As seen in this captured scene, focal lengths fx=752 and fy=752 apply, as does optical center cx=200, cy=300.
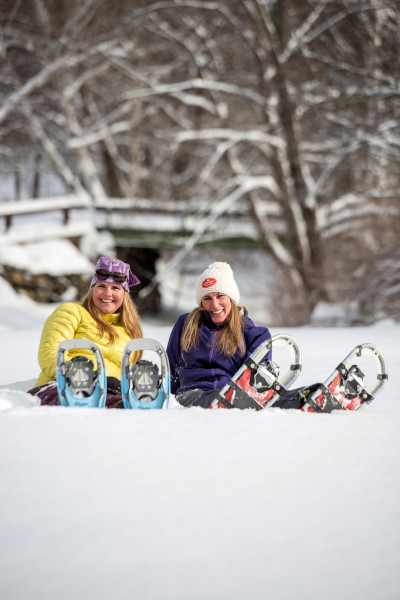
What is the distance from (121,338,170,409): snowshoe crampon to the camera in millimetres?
3619

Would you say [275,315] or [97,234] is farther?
[97,234]

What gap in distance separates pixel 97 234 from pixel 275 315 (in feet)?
23.9

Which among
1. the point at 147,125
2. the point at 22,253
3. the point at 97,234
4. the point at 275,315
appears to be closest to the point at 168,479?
the point at 275,315

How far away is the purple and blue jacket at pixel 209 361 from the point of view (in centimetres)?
428

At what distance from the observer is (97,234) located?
820 inches

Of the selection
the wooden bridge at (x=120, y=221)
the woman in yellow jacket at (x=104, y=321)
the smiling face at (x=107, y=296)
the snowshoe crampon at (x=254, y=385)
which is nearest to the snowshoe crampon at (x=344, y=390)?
the snowshoe crampon at (x=254, y=385)

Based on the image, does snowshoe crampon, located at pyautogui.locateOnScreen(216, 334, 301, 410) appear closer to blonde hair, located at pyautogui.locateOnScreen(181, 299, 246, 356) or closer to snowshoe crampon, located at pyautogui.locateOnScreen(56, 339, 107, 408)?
blonde hair, located at pyautogui.locateOnScreen(181, 299, 246, 356)

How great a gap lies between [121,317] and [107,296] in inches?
7.2

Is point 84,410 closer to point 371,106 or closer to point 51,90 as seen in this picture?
point 371,106

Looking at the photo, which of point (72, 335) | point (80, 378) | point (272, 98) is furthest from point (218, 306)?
point (272, 98)

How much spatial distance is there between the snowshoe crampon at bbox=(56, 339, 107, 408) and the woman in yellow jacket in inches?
17.8

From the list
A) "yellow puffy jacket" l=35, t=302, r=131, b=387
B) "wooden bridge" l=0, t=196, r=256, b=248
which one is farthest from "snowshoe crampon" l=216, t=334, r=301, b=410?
"wooden bridge" l=0, t=196, r=256, b=248

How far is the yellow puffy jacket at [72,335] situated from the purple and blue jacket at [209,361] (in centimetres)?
39

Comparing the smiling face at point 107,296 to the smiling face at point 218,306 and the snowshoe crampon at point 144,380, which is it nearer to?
the smiling face at point 218,306
